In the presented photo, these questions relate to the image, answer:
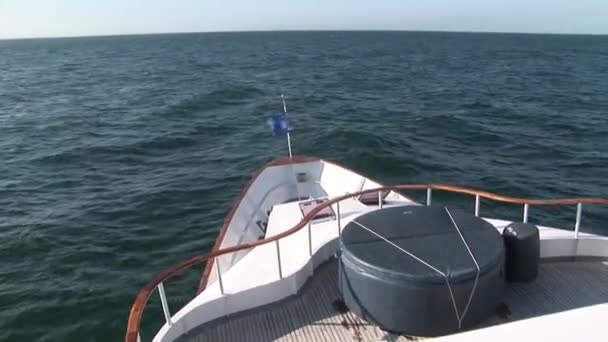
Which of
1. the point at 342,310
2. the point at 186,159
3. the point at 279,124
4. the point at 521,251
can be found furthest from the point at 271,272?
the point at 186,159

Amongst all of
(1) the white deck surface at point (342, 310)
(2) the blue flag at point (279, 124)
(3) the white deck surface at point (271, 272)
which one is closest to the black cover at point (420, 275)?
(1) the white deck surface at point (342, 310)

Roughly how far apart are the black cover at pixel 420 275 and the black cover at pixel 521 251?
1.90 feet

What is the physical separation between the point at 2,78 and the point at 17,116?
31.4m

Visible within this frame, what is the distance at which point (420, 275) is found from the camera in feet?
17.9

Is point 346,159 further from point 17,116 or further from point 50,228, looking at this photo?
point 17,116

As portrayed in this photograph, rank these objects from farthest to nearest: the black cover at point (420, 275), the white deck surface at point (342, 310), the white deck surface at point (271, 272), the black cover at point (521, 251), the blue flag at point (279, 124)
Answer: the blue flag at point (279, 124) < the black cover at point (521, 251) < the white deck surface at point (271, 272) < the white deck surface at point (342, 310) < the black cover at point (420, 275)

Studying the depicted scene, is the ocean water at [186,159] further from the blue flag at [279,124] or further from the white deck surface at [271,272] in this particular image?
the blue flag at [279,124]

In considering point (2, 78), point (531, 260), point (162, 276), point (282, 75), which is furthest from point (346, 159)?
point (2, 78)

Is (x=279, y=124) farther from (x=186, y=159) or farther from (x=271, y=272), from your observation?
(x=186, y=159)

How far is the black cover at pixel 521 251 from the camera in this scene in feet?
21.7

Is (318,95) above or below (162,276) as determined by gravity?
below

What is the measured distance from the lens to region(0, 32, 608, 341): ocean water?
38.8 ft

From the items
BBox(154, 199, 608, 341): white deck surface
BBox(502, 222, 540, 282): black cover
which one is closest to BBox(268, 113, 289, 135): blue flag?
BBox(154, 199, 608, 341): white deck surface

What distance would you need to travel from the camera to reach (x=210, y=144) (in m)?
24.6
